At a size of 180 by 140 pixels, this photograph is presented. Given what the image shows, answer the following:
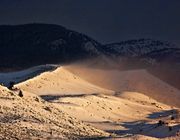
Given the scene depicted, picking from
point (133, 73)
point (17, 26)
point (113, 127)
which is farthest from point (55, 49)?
point (113, 127)

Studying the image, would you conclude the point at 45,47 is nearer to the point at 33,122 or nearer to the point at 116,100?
the point at 116,100

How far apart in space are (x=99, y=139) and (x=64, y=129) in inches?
96.4

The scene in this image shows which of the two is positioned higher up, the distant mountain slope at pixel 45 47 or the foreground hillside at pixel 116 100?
the distant mountain slope at pixel 45 47

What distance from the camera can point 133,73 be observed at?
10525 centimetres

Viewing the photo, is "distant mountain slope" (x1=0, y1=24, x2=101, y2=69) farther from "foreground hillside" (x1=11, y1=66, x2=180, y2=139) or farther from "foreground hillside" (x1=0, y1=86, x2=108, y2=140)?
"foreground hillside" (x1=0, y1=86, x2=108, y2=140)

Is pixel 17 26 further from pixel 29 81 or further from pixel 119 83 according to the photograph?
pixel 29 81

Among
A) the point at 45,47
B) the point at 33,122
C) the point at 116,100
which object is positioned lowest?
the point at 116,100

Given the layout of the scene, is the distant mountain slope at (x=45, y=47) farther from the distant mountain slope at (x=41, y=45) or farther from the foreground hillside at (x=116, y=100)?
the foreground hillside at (x=116, y=100)

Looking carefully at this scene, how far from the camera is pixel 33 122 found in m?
35.0

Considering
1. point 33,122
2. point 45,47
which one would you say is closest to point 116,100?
point 33,122

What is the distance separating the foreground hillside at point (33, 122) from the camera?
33.4 metres

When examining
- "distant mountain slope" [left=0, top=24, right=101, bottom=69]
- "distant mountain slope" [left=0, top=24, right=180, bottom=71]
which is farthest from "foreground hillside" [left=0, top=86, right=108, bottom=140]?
"distant mountain slope" [left=0, top=24, right=101, bottom=69]

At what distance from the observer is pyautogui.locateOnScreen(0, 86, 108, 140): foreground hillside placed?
109 ft

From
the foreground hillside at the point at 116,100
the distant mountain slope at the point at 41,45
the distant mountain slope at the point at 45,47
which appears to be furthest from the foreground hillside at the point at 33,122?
the distant mountain slope at the point at 41,45
